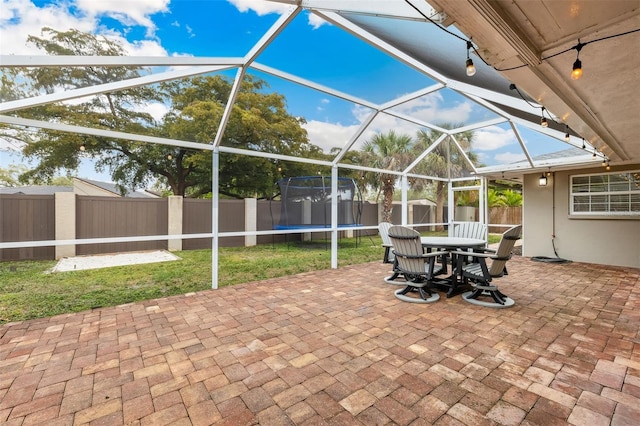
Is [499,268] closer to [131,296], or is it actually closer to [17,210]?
[131,296]

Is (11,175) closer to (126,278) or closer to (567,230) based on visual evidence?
(126,278)

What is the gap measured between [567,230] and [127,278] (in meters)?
9.90

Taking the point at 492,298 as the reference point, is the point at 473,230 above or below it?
above

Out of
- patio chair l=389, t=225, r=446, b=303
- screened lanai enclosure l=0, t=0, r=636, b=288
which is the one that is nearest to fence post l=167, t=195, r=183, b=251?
screened lanai enclosure l=0, t=0, r=636, b=288

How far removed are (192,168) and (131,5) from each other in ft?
16.6

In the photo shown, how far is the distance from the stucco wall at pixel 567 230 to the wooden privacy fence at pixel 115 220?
7.36 meters

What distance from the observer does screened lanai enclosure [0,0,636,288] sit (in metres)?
2.73

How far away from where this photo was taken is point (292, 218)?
9.57 meters

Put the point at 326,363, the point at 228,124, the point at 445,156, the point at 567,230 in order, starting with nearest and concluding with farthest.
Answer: the point at 326,363, the point at 228,124, the point at 567,230, the point at 445,156

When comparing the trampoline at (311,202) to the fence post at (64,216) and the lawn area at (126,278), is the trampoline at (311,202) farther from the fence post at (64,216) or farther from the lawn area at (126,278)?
the fence post at (64,216)

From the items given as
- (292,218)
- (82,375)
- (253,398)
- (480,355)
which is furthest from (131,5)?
(292,218)

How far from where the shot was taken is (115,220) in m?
7.55

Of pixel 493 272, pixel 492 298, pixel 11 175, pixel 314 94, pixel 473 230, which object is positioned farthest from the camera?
pixel 11 175

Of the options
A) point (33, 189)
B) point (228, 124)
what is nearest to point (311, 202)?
point (228, 124)
